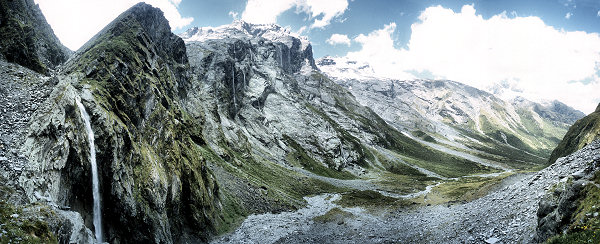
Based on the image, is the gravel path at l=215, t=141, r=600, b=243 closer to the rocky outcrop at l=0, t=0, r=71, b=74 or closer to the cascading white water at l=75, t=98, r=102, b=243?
the cascading white water at l=75, t=98, r=102, b=243

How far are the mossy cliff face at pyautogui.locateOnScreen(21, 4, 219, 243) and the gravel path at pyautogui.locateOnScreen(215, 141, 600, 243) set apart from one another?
9548 millimetres

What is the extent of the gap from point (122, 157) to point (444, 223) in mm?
40848

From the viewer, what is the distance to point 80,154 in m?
27.8

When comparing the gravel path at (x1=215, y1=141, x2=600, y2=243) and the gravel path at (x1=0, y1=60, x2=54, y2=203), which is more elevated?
the gravel path at (x1=0, y1=60, x2=54, y2=203)

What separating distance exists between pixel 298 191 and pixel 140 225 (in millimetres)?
57847

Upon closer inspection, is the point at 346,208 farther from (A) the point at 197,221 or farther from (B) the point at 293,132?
(B) the point at 293,132

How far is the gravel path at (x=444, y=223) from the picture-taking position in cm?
2592

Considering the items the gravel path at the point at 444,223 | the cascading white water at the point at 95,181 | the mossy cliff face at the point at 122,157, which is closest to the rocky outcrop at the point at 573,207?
the gravel path at the point at 444,223

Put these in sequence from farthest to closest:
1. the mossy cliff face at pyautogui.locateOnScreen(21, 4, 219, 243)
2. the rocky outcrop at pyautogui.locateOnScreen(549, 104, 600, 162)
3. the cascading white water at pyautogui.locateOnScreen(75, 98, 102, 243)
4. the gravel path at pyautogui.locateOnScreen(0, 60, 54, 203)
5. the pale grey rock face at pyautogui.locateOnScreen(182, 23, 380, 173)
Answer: the pale grey rock face at pyautogui.locateOnScreen(182, 23, 380, 173) → the rocky outcrop at pyautogui.locateOnScreen(549, 104, 600, 162) → the cascading white water at pyautogui.locateOnScreen(75, 98, 102, 243) → the mossy cliff face at pyautogui.locateOnScreen(21, 4, 219, 243) → the gravel path at pyautogui.locateOnScreen(0, 60, 54, 203)

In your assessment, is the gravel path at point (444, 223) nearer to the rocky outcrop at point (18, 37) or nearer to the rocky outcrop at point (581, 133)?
the rocky outcrop at point (18, 37)

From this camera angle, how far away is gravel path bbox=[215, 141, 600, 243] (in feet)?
85.0

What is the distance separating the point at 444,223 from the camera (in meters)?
35.9

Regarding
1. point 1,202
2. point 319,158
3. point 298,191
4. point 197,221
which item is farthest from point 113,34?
point 319,158

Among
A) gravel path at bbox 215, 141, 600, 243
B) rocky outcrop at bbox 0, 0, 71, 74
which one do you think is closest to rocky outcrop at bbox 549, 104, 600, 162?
gravel path at bbox 215, 141, 600, 243
